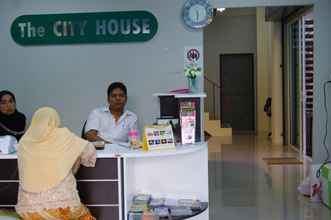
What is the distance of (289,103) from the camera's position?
35.2 feet

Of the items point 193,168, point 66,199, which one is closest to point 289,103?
point 193,168

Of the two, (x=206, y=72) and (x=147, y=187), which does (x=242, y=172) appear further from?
(x=206, y=72)

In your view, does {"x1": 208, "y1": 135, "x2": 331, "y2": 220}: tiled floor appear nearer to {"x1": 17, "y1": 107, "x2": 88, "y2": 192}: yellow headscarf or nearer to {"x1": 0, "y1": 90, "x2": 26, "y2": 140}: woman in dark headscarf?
{"x1": 0, "y1": 90, "x2": 26, "y2": 140}: woman in dark headscarf

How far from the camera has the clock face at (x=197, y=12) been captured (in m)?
6.21

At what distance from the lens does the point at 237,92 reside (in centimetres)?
1497

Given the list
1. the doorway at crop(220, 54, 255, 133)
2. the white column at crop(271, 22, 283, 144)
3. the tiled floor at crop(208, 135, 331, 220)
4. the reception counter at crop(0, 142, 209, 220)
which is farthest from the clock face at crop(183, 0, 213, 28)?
the doorway at crop(220, 54, 255, 133)

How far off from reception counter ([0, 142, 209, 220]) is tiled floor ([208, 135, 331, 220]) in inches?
67.1

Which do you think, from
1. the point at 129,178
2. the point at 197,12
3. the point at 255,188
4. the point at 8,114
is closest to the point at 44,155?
the point at 129,178

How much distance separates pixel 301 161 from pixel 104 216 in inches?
241

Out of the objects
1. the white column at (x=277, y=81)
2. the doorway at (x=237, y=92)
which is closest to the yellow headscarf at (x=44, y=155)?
→ the white column at (x=277, y=81)

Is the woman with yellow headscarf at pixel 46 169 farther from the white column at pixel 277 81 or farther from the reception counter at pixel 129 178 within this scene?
the white column at pixel 277 81

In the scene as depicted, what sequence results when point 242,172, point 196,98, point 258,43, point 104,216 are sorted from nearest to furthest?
point 104,216 < point 196,98 < point 242,172 < point 258,43

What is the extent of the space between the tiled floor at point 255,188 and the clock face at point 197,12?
2.34 m

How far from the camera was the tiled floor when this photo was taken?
5406mm
